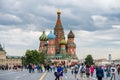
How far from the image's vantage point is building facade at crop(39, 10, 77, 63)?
189m

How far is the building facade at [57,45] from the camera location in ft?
619

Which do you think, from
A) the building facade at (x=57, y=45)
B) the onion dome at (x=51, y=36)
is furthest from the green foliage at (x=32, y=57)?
the building facade at (x=57, y=45)

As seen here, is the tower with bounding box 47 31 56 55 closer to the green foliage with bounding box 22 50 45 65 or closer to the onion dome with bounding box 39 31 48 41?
the onion dome with bounding box 39 31 48 41

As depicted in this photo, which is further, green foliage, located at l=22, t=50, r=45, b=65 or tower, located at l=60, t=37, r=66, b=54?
tower, located at l=60, t=37, r=66, b=54

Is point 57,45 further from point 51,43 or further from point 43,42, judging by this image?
point 43,42

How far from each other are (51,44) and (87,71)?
161032mm

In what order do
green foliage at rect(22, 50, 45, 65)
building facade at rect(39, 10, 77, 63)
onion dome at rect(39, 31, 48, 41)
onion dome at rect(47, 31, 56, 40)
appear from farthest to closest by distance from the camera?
onion dome at rect(39, 31, 48, 41) < building facade at rect(39, 10, 77, 63) < onion dome at rect(47, 31, 56, 40) < green foliage at rect(22, 50, 45, 65)

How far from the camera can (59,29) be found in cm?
18912

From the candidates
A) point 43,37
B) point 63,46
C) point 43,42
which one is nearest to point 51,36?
point 63,46

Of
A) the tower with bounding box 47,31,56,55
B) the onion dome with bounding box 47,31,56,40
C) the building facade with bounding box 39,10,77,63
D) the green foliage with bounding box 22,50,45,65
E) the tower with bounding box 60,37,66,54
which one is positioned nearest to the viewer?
the green foliage with bounding box 22,50,45,65

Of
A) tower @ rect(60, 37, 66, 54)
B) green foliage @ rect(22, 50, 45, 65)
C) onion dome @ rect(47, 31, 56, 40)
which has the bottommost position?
green foliage @ rect(22, 50, 45, 65)

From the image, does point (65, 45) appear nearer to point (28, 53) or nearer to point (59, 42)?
A: point (59, 42)

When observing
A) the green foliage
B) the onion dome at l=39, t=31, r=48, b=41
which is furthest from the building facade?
the green foliage

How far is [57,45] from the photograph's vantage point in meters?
195
